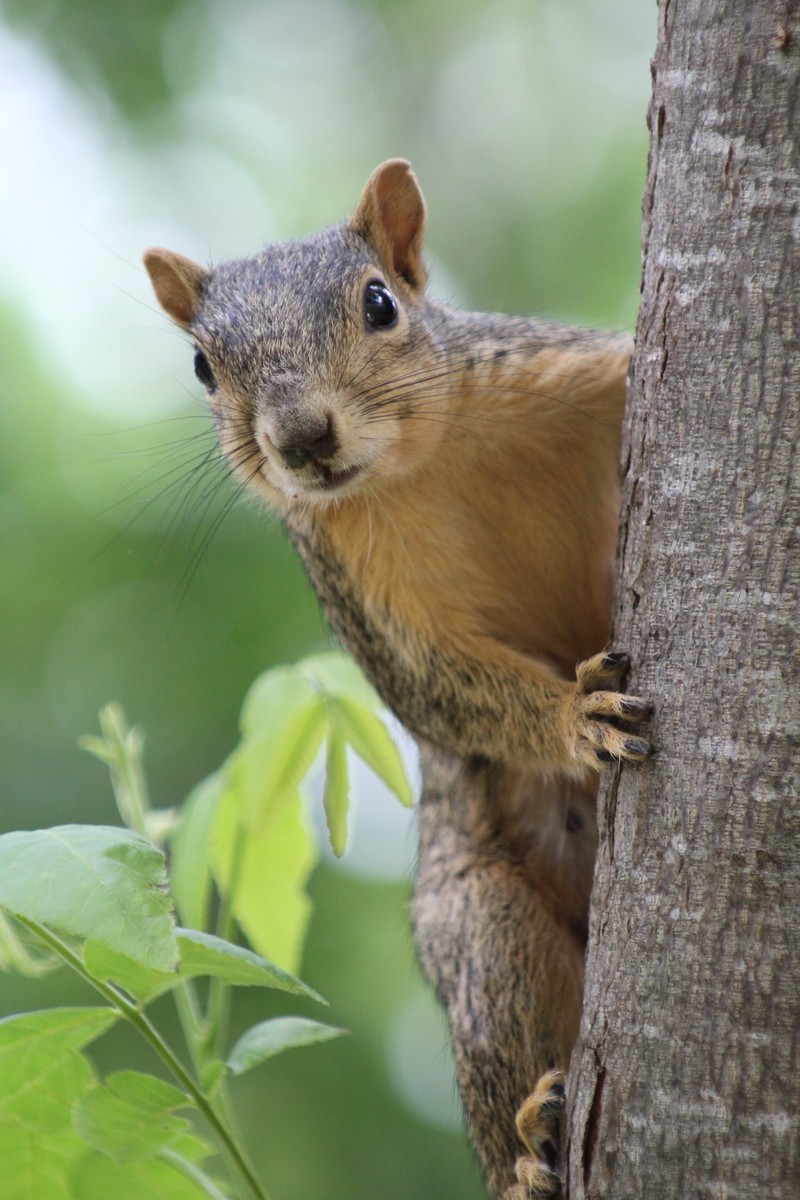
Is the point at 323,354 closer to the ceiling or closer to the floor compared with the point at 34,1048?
closer to the ceiling

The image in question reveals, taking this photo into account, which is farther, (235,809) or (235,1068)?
(235,809)

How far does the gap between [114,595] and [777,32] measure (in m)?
3.19

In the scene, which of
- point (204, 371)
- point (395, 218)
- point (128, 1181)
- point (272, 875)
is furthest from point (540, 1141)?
point (395, 218)

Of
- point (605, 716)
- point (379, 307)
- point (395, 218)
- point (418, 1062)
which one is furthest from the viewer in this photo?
point (418, 1062)

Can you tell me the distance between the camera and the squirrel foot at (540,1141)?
1.75m

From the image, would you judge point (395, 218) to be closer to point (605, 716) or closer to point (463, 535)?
point (463, 535)

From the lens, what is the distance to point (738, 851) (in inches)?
47.4

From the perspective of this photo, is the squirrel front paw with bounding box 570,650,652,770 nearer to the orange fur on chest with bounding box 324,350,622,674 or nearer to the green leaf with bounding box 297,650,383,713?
the green leaf with bounding box 297,650,383,713

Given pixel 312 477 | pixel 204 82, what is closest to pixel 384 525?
pixel 312 477

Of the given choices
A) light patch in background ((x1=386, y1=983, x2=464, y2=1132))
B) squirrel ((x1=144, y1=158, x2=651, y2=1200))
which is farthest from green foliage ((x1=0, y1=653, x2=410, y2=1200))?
light patch in background ((x1=386, y1=983, x2=464, y2=1132))

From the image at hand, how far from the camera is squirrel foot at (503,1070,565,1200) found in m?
1.75

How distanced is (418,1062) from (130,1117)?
303 centimetres

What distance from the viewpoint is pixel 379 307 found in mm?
2146

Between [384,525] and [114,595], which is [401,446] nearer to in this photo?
[384,525]
